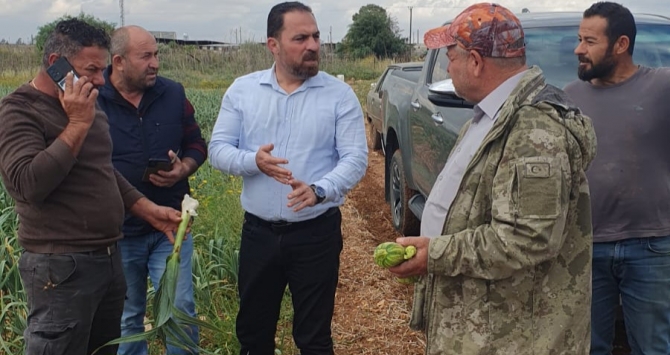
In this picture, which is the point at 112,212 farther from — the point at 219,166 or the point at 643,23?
the point at 643,23

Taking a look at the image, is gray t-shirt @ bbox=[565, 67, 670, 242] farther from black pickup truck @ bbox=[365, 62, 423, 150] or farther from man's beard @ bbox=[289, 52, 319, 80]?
black pickup truck @ bbox=[365, 62, 423, 150]

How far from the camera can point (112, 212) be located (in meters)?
2.82

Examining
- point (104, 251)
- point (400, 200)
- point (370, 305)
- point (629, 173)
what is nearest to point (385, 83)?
point (400, 200)

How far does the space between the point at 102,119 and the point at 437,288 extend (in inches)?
67.1

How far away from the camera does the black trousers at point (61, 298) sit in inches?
103

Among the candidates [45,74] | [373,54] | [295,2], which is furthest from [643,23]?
[373,54]

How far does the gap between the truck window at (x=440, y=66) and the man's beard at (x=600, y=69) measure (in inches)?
80.4

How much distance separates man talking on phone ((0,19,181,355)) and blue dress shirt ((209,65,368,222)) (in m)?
0.64

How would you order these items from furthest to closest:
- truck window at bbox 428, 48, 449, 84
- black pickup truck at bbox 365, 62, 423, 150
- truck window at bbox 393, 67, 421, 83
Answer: black pickup truck at bbox 365, 62, 423, 150 → truck window at bbox 393, 67, 421, 83 → truck window at bbox 428, 48, 449, 84

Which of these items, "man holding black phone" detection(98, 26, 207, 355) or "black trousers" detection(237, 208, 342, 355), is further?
"man holding black phone" detection(98, 26, 207, 355)

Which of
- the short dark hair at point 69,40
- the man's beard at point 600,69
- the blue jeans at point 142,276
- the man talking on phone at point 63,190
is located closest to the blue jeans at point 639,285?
the man's beard at point 600,69

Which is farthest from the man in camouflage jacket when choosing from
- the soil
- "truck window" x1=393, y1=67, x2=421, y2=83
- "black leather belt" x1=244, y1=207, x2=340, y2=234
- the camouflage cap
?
"truck window" x1=393, y1=67, x2=421, y2=83

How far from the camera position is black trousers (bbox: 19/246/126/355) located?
2621 mm

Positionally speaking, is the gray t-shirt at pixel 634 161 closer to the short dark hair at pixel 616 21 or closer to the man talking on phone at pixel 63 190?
the short dark hair at pixel 616 21
